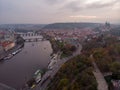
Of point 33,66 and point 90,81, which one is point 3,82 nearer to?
Result: point 33,66

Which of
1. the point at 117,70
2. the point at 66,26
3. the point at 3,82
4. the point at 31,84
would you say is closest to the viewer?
the point at 117,70

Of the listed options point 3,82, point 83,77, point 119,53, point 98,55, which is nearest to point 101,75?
point 83,77

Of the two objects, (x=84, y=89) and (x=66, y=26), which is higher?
(x=84, y=89)

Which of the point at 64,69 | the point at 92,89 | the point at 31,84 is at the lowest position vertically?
the point at 31,84

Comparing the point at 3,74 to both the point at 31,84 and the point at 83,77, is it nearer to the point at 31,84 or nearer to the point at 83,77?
the point at 31,84

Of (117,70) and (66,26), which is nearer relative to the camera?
(117,70)

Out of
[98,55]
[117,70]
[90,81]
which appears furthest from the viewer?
[98,55]

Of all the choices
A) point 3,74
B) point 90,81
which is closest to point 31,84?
point 3,74

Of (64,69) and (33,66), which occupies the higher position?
(64,69)

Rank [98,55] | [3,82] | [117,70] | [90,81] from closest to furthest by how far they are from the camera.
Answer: [90,81] < [117,70] < [3,82] < [98,55]
